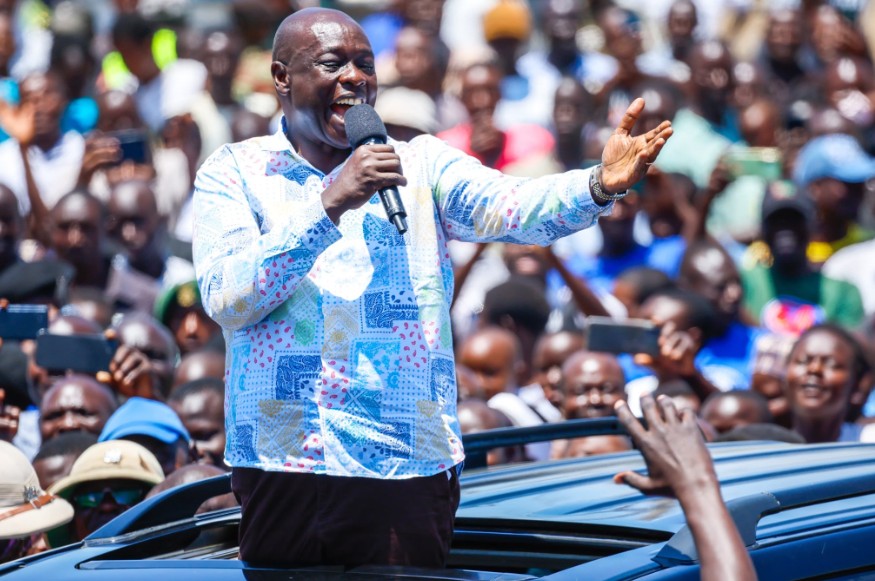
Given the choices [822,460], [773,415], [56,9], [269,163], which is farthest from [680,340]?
[56,9]

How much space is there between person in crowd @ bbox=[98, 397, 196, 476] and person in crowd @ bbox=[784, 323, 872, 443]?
2.67 m

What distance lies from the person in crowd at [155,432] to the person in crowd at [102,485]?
0.41 meters

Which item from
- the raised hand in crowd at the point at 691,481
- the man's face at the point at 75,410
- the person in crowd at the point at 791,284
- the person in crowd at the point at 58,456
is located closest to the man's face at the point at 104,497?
the person in crowd at the point at 58,456

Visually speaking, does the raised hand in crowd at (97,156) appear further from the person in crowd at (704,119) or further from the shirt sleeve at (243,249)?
the shirt sleeve at (243,249)

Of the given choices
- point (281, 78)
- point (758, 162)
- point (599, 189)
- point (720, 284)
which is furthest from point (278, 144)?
point (758, 162)

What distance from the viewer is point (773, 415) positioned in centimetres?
682

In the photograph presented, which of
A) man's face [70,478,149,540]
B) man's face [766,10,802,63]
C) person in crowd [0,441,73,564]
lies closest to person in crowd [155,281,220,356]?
man's face [70,478,149,540]

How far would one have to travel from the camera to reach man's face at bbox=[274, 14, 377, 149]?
3035mm

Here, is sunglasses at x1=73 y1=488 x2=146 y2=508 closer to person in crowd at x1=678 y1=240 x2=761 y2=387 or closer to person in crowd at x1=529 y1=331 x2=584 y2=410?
person in crowd at x1=529 y1=331 x2=584 y2=410

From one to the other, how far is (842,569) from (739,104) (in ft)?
28.0

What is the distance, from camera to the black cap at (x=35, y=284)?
7582mm

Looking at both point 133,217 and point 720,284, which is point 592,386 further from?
point 133,217

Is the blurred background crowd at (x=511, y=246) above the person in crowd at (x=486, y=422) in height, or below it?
above

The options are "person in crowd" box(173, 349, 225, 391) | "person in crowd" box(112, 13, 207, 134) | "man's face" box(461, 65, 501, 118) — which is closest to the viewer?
"person in crowd" box(173, 349, 225, 391)
